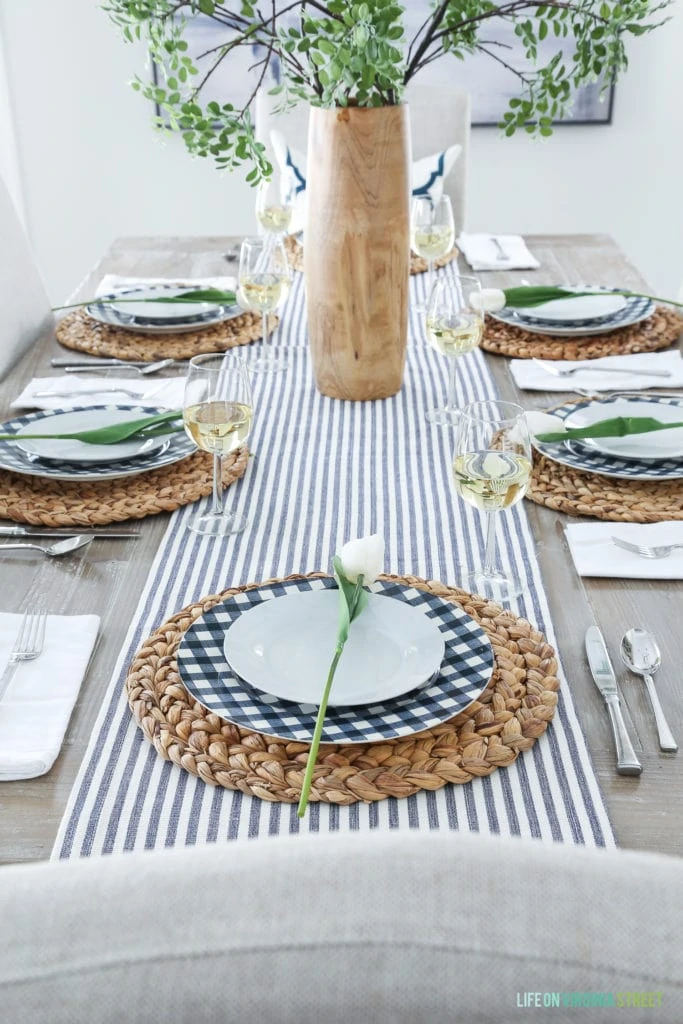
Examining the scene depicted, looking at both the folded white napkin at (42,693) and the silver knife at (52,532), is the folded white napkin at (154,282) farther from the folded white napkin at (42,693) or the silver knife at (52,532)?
the folded white napkin at (42,693)

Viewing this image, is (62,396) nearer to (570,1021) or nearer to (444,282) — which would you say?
(444,282)

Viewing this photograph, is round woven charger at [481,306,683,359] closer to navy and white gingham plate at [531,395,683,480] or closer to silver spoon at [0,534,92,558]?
navy and white gingham plate at [531,395,683,480]

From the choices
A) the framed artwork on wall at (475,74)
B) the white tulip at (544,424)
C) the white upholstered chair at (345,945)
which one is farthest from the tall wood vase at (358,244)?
the framed artwork on wall at (475,74)

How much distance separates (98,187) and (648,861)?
13.6 feet

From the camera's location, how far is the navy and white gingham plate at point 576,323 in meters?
1.87

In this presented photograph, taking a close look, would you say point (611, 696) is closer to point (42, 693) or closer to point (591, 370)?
point (42, 693)

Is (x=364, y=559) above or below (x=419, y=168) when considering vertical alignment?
above

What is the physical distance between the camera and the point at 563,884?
40cm

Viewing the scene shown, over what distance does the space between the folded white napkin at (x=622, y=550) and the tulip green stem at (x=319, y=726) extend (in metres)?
0.30

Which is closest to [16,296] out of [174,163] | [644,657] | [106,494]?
[106,494]

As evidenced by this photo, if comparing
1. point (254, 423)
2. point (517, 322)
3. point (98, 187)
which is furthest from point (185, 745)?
point (98, 187)

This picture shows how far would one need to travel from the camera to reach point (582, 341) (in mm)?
1872

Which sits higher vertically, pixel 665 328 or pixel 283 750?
pixel 283 750

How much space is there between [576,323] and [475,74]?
2443 mm
